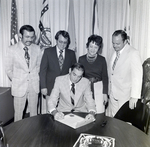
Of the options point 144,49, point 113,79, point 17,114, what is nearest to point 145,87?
point 113,79

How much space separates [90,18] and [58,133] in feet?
8.54

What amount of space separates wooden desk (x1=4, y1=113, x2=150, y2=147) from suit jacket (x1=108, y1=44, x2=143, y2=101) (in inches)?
32.5

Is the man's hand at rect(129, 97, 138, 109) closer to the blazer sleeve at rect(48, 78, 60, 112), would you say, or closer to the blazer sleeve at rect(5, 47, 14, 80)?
the blazer sleeve at rect(48, 78, 60, 112)

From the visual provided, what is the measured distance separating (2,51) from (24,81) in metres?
1.22

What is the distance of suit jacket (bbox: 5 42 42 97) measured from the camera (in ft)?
10.4

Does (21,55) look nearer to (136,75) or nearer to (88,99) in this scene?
(88,99)

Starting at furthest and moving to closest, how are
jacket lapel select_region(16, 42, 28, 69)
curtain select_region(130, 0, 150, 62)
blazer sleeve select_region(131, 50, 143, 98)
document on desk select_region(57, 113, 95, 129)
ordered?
curtain select_region(130, 0, 150, 62) → jacket lapel select_region(16, 42, 28, 69) → blazer sleeve select_region(131, 50, 143, 98) → document on desk select_region(57, 113, 95, 129)

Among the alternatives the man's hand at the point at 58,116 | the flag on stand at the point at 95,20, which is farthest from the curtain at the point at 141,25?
the man's hand at the point at 58,116

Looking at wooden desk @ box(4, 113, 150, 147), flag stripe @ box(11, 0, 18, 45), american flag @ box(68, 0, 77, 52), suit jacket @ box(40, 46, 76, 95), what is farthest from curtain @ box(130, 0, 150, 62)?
wooden desk @ box(4, 113, 150, 147)

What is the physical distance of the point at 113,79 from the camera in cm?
310

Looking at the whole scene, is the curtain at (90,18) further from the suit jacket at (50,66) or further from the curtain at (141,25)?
the suit jacket at (50,66)

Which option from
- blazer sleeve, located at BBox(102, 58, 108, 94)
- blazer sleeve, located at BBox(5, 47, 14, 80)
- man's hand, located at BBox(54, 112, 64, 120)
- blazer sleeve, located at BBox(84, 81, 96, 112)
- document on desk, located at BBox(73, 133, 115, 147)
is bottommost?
document on desk, located at BBox(73, 133, 115, 147)

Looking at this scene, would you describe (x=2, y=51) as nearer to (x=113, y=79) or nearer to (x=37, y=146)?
(x=113, y=79)

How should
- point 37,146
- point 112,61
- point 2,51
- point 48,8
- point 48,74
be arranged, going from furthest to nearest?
point 2,51
point 48,8
point 48,74
point 112,61
point 37,146
